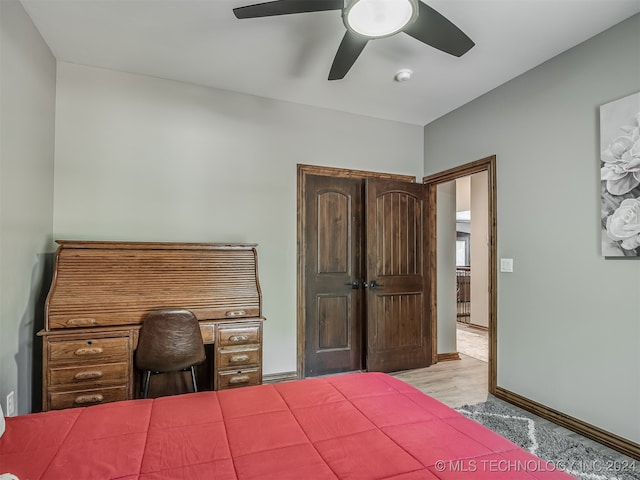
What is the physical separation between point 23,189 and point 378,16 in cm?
231

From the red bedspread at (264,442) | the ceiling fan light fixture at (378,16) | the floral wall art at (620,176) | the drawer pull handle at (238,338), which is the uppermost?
the ceiling fan light fixture at (378,16)

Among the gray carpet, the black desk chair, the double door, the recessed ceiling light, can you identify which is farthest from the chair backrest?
the recessed ceiling light

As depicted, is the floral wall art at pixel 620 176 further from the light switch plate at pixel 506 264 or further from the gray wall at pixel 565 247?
the light switch plate at pixel 506 264

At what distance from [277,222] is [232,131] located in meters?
0.93

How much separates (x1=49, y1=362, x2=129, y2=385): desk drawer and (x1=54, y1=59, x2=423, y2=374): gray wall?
1.04 m

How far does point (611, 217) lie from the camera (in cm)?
229

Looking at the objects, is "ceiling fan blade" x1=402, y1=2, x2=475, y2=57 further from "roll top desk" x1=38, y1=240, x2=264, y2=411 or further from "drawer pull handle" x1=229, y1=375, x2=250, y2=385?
"drawer pull handle" x1=229, y1=375, x2=250, y2=385

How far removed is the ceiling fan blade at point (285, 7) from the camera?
172cm

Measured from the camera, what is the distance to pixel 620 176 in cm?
225

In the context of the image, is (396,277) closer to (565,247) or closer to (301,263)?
(301,263)

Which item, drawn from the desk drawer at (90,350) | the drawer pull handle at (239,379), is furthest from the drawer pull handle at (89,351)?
the drawer pull handle at (239,379)

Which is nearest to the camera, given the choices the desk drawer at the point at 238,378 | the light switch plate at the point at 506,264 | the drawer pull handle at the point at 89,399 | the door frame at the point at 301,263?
the drawer pull handle at the point at 89,399

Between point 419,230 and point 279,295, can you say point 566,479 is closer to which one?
point 279,295

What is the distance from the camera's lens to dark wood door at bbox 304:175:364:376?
360 centimetres
